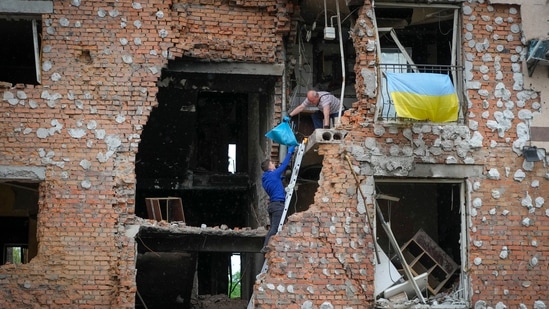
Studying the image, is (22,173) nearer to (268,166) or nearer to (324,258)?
(268,166)

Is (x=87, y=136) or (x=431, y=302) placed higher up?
(x=87, y=136)

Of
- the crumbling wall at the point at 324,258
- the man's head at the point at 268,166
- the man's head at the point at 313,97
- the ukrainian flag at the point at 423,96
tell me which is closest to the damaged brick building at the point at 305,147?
the crumbling wall at the point at 324,258

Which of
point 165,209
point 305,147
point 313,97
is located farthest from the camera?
point 165,209

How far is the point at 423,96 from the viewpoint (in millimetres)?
15969

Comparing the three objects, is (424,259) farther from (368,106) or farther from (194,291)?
(194,291)

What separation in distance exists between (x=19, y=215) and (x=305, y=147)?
8.43 meters

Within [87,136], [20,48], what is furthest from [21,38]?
[87,136]

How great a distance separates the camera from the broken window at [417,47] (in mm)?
16391

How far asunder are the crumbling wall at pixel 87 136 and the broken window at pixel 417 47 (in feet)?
11.4

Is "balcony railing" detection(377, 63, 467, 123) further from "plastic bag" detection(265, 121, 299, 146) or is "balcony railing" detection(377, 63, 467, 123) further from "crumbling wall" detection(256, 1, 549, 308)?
"plastic bag" detection(265, 121, 299, 146)

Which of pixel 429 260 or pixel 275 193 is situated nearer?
pixel 275 193

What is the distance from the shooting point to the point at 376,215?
17047 mm

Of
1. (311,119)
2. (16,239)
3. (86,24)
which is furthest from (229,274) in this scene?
(86,24)

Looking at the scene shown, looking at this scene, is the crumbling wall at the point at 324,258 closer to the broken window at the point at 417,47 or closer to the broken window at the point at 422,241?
the broken window at the point at 422,241
